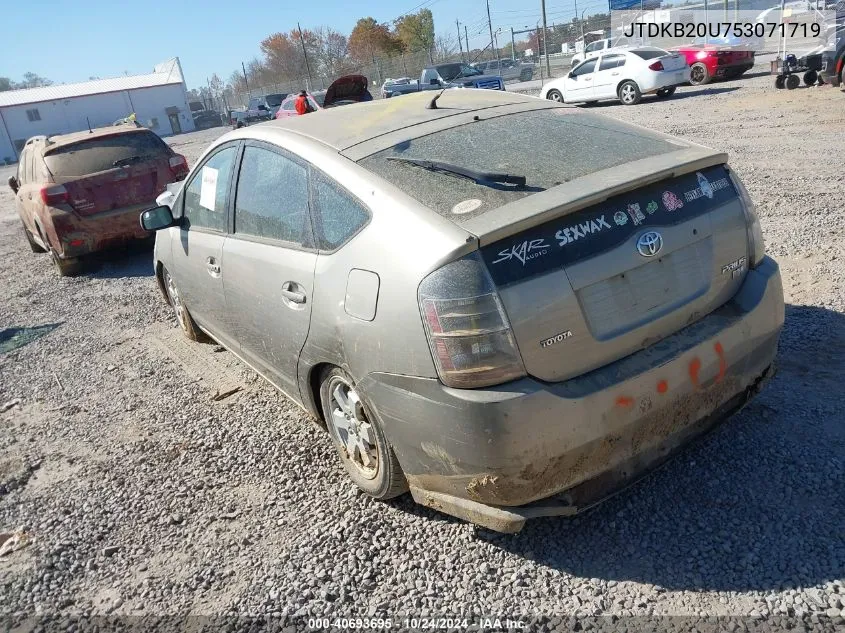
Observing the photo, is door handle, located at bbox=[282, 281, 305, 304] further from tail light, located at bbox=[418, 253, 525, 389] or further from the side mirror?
the side mirror

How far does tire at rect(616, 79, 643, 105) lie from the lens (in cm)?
1908

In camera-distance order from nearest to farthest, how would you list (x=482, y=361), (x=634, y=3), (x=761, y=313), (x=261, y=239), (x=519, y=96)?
(x=482, y=361) → (x=761, y=313) → (x=261, y=239) → (x=519, y=96) → (x=634, y=3)

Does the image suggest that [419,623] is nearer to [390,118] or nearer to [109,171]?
[390,118]

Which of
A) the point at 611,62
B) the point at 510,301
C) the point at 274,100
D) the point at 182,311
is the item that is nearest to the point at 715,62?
the point at 611,62

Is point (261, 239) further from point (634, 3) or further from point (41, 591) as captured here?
point (634, 3)

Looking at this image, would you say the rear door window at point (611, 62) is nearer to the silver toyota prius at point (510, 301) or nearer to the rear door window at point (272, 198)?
the silver toyota prius at point (510, 301)

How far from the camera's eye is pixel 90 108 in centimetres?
6253

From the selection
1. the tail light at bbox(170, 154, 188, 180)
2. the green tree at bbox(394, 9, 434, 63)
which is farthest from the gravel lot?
the green tree at bbox(394, 9, 434, 63)

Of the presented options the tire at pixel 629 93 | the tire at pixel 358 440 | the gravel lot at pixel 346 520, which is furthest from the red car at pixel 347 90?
the tire at pixel 358 440

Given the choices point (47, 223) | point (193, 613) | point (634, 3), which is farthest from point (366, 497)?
point (634, 3)

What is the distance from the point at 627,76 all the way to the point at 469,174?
18405 millimetres

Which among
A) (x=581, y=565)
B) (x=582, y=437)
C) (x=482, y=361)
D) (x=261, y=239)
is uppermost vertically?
(x=261, y=239)

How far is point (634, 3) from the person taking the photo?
1604 inches

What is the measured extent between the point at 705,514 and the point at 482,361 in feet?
4.12
